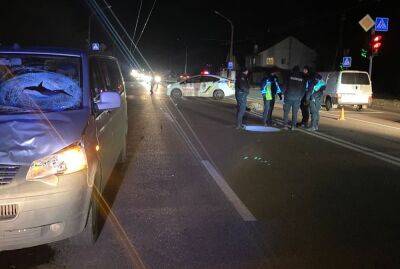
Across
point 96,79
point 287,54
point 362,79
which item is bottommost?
point 96,79

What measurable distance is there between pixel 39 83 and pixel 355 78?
65.0 ft

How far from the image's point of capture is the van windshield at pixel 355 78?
910 inches

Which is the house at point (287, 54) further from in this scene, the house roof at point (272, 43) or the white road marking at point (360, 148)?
the white road marking at point (360, 148)

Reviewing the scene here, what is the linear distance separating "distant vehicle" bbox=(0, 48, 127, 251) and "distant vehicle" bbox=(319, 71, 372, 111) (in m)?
18.5

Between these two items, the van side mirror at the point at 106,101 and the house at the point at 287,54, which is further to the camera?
the house at the point at 287,54

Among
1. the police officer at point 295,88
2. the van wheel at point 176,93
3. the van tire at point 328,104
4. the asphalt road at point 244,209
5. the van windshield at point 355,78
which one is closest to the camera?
the asphalt road at point 244,209

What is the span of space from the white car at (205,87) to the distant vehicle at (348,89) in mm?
8008

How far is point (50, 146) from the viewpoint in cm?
427

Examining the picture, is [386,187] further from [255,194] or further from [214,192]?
[214,192]

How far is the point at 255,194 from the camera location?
276 inches

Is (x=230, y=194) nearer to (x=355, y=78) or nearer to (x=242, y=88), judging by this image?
(x=242, y=88)

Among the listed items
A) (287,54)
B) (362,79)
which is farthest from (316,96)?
(287,54)

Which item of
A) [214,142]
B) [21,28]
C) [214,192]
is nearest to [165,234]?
[214,192]

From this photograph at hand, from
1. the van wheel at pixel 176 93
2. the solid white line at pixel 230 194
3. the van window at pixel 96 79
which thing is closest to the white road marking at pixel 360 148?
the solid white line at pixel 230 194
